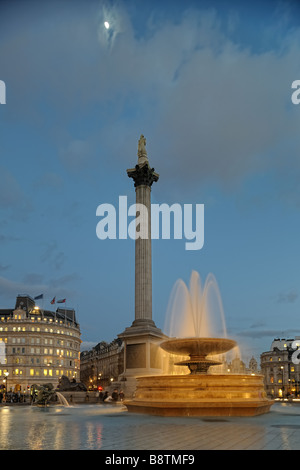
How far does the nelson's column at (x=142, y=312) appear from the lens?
126 feet

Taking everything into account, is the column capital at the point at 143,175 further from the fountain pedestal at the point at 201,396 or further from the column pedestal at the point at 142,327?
the fountain pedestal at the point at 201,396

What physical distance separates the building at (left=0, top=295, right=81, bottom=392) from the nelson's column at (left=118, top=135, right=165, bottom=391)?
67.1m

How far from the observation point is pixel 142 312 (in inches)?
1690

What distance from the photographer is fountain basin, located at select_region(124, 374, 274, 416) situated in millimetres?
15086

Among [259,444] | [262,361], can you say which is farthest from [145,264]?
[262,361]

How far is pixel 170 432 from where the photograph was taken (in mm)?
10281

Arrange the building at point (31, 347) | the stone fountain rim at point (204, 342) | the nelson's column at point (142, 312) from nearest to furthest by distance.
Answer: the stone fountain rim at point (204, 342), the nelson's column at point (142, 312), the building at point (31, 347)

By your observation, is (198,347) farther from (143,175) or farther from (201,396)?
(143,175)

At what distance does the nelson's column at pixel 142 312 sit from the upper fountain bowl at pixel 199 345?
58.0 feet

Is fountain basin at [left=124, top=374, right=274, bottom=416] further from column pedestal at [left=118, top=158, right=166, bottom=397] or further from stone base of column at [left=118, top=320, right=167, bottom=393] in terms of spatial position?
column pedestal at [left=118, top=158, right=166, bottom=397]

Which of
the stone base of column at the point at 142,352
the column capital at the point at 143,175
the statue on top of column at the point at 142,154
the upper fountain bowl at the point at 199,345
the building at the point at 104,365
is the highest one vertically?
the statue on top of column at the point at 142,154

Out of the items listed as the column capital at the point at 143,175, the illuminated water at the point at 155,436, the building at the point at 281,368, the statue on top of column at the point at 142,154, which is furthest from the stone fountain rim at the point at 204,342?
the building at the point at 281,368

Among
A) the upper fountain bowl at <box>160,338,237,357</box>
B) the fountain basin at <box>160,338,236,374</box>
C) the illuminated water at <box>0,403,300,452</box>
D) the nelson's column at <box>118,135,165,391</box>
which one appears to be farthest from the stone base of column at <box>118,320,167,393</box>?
the illuminated water at <box>0,403,300,452</box>
